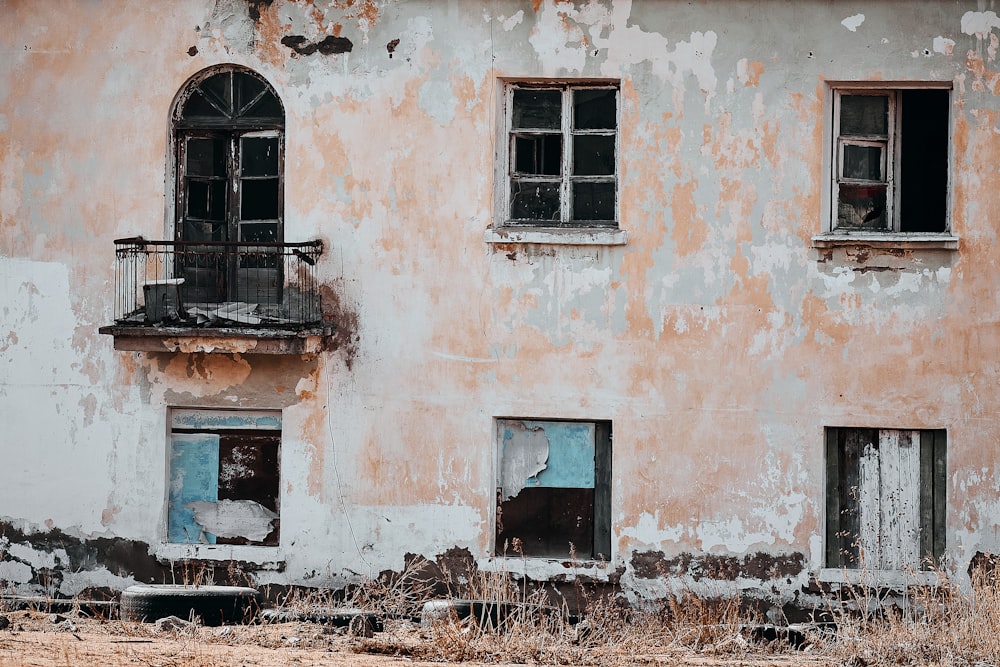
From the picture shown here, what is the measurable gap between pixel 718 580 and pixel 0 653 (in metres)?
5.94

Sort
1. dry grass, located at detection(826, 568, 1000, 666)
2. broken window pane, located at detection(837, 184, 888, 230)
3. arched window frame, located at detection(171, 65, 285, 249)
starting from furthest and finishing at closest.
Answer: arched window frame, located at detection(171, 65, 285, 249) → broken window pane, located at detection(837, 184, 888, 230) → dry grass, located at detection(826, 568, 1000, 666)

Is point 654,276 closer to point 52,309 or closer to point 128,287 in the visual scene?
point 128,287

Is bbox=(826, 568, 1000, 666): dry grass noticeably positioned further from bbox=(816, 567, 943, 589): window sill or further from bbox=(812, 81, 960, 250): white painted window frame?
bbox=(812, 81, 960, 250): white painted window frame

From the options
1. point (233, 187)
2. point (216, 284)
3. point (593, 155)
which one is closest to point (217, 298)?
point (216, 284)

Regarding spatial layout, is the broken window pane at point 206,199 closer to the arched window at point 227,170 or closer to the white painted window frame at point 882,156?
the arched window at point 227,170

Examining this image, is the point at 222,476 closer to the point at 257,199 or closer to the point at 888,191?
the point at 257,199

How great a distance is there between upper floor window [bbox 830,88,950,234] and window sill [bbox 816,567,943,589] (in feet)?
9.93

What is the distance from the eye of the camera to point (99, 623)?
436 inches

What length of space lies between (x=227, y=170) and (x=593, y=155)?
11.2ft

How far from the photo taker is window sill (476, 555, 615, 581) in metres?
11.6

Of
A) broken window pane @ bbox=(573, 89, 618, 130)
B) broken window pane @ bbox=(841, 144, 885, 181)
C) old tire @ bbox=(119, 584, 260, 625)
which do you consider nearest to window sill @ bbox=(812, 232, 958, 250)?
broken window pane @ bbox=(841, 144, 885, 181)

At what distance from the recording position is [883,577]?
11.4m

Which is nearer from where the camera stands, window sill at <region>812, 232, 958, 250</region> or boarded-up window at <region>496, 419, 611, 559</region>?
window sill at <region>812, 232, 958, 250</region>

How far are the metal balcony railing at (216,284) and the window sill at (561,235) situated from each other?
5.35 feet
